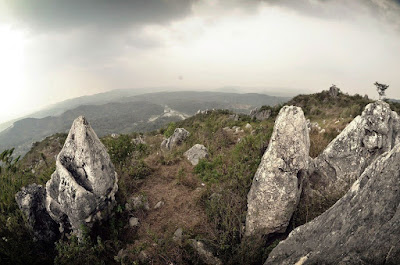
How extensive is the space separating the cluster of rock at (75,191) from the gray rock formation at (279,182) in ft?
14.0

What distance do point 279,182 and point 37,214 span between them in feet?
22.5

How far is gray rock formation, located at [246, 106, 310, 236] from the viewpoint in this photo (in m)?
5.18

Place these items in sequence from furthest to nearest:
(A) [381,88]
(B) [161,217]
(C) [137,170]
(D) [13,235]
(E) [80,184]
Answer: (A) [381,88], (C) [137,170], (B) [161,217], (E) [80,184], (D) [13,235]

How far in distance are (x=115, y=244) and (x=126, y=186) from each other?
2.68 meters

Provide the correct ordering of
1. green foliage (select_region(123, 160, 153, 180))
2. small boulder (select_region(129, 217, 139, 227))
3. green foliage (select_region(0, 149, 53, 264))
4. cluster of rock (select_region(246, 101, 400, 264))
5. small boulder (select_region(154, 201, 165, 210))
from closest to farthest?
cluster of rock (select_region(246, 101, 400, 264)) → green foliage (select_region(0, 149, 53, 264)) → small boulder (select_region(129, 217, 139, 227)) → small boulder (select_region(154, 201, 165, 210)) → green foliage (select_region(123, 160, 153, 180))

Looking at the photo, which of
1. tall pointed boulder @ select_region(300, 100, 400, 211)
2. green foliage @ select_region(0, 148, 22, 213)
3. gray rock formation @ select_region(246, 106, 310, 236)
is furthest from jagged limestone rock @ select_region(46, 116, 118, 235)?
tall pointed boulder @ select_region(300, 100, 400, 211)

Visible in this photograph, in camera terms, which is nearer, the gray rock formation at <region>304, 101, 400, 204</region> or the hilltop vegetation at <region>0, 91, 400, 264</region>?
the hilltop vegetation at <region>0, 91, 400, 264</region>

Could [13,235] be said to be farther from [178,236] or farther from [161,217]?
[178,236]

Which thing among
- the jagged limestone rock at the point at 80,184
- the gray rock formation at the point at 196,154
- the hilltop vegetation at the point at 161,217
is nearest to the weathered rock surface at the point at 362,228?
the hilltop vegetation at the point at 161,217

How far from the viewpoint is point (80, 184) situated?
18.7 feet

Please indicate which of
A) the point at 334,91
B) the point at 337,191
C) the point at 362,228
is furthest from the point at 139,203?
the point at 334,91

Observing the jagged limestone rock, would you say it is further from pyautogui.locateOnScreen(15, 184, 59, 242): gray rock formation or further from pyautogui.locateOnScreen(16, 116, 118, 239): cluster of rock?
pyautogui.locateOnScreen(15, 184, 59, 242): gray rock formation

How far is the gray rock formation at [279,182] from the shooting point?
5.18m

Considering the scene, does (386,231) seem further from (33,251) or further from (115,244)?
Answer: (33,251)
